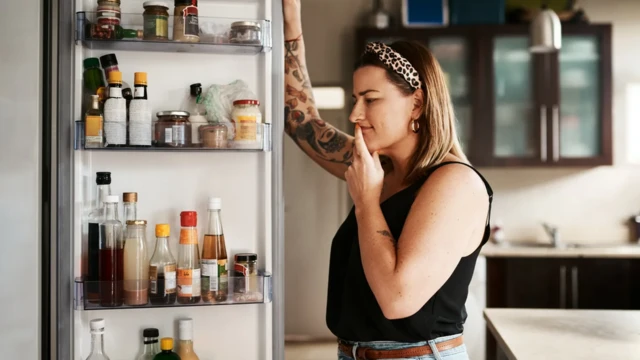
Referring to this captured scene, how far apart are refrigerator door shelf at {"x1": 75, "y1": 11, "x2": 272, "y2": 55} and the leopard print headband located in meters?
0.24

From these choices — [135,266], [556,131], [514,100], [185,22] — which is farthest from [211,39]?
[556,131]

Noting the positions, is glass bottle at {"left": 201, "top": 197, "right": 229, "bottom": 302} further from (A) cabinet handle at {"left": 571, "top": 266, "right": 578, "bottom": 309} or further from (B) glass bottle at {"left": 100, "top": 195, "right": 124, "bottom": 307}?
(A) cabinet handle at {"left": 571, "top": 266, "right": 578, "bottom": 309}

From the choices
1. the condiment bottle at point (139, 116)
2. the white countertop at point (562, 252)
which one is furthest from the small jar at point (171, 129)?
the white countertop at point (562, 252)

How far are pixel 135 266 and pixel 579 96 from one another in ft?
10.1

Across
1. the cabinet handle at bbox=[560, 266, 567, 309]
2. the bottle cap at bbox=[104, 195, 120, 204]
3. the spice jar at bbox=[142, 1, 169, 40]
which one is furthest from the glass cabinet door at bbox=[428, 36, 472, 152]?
the bottle cap at bbox=[104, 195, 120, 204]

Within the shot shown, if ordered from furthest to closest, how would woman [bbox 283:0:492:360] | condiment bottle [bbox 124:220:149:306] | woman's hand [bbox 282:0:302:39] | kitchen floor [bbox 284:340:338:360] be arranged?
kitchen floor [bbox 284:340:338:360], woman's hand [bbox 282:0:302:39], condiment bottle [bbox 124:220:149:306], woman [bbox 283:0:492:360]

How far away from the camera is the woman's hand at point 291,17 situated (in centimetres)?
155

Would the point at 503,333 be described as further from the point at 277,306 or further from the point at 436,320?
the point at 277,306

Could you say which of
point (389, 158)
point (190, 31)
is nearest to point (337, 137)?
point (389, 158)

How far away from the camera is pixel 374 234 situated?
131 centimetres

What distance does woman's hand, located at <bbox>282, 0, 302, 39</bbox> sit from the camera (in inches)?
60.9

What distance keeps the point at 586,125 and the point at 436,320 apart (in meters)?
2.80

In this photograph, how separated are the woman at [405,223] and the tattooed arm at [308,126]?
25cm

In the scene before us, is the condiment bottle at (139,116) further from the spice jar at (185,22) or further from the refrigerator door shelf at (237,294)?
the refrigerator door shelf at (237,294)
